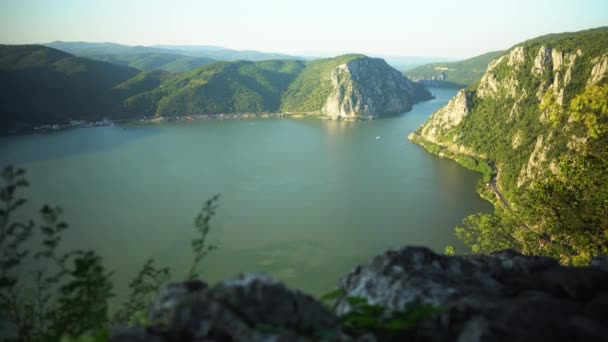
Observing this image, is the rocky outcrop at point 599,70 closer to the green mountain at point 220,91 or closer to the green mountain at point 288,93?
the green mountain at point 288,93

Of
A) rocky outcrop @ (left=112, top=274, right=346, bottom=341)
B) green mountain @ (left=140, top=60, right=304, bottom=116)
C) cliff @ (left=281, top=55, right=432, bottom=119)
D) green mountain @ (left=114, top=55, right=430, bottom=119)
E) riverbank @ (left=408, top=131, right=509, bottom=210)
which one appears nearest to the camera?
rocky outcrop @ (left=112, top=274, right=346, bottom=341)

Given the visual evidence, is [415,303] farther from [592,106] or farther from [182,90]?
[182,90]

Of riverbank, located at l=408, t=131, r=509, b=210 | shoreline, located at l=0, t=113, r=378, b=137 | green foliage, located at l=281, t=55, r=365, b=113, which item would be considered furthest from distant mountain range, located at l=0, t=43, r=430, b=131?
riverbank, located at l=408, t=131, r=509, b=210

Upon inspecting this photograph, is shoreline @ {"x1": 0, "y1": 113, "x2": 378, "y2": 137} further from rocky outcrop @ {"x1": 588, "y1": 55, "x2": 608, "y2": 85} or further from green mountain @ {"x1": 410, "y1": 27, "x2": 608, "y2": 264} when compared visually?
rocky outcrop @ {"x1": 588, "y1": 55, "x2": 608, "y2": 85}

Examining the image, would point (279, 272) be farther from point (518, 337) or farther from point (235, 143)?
point (235, 143)

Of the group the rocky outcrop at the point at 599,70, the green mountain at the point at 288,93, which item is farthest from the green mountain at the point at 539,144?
the green mountain at the point at 288,93

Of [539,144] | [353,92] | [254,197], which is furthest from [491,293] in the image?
[353,92]
